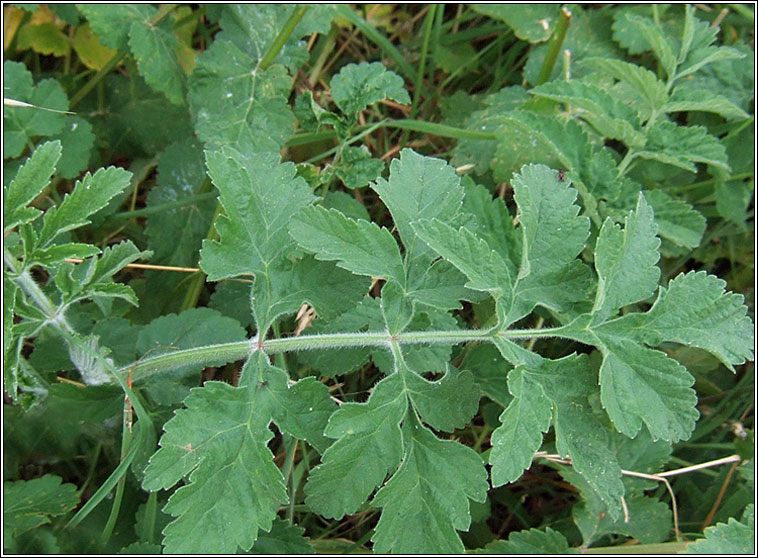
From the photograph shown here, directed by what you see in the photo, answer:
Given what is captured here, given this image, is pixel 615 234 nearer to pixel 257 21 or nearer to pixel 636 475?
pixel 636 475

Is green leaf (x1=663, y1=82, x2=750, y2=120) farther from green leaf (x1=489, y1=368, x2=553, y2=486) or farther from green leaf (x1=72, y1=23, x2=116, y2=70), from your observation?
green leaf (x1=72, y1=23, x2=116, y2=70)

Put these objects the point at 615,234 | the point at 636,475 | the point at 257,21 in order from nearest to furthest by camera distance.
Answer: the point at 615,234 < the point at 636,475 < the point at 257,21

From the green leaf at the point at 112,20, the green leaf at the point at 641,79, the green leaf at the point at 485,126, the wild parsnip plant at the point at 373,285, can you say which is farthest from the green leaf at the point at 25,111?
the green leaf at the point at 641,79

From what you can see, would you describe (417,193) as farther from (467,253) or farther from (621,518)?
(621,518)

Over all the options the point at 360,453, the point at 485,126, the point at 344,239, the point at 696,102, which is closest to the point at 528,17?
the point at 485,126

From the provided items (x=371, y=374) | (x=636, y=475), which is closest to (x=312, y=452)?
(x=371, y=374)

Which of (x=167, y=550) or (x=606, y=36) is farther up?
(x=606, y=36)

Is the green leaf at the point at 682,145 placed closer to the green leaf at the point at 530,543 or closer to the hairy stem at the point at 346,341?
the hairy stem at the point at 346,341

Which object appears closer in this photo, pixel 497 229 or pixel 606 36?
pixel 497 229
